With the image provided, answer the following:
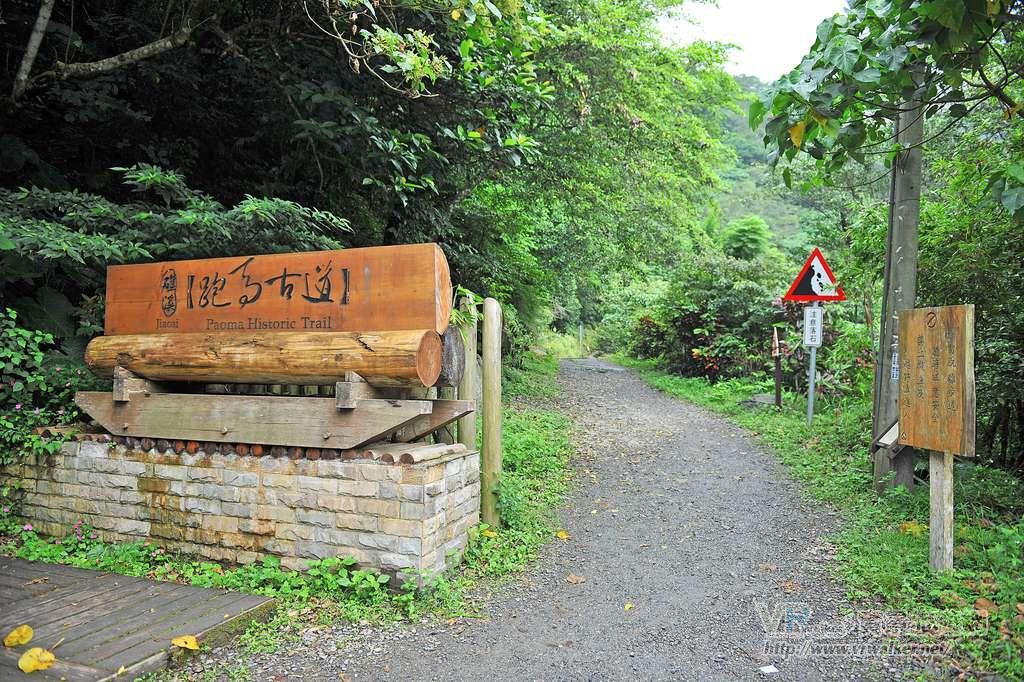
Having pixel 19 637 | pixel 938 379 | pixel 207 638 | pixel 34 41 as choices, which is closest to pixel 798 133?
pixel 938 379

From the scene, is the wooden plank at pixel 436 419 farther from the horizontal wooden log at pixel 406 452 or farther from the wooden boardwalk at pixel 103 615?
the wooden boardwalk at pixel 103 615

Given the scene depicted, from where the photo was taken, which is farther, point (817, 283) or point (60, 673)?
point (817, 283)

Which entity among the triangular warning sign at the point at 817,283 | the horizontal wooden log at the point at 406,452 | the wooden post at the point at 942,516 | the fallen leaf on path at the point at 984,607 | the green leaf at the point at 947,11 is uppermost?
the green leaf at the point at 947,11

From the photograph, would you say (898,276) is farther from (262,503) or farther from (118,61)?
(118,61)

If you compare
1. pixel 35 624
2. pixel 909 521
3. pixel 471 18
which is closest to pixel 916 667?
pixel 909 521

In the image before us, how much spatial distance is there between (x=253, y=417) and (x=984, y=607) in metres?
4.93

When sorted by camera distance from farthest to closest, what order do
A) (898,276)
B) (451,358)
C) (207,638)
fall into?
1. (898,276)
2. (451,358)
3. (207,638)

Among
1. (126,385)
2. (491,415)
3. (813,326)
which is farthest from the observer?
(813,326)

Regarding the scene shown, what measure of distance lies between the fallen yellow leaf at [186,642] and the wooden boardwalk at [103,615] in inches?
1.6

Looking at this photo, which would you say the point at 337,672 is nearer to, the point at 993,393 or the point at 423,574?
the point at 423,574

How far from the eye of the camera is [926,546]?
4.80 metres

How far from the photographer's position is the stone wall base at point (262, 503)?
4406 millimetres

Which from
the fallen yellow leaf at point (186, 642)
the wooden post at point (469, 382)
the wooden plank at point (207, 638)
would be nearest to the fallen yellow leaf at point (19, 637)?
the wooden plank at point (207, 638)

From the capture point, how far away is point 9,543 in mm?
5355
